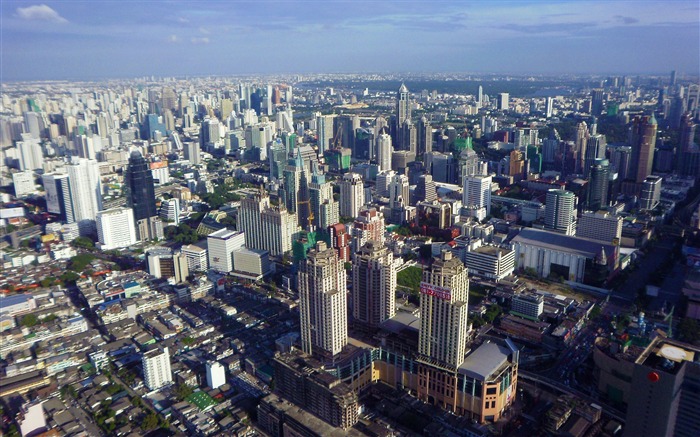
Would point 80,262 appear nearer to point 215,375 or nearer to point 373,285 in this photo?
point 215,375

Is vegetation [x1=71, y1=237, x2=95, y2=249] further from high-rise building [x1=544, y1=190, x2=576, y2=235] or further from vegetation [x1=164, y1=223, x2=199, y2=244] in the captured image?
high-rise building [x1=544, y1=190, x2=576, y2=235]

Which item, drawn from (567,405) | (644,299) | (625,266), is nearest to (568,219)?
(625,266)

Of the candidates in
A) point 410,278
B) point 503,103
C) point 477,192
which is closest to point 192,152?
point 477,192

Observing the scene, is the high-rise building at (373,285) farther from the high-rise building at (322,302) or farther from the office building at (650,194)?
the office building at (650,194)

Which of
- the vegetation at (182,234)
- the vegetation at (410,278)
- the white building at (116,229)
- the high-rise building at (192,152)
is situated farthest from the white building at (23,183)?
the vegetation at (410,278)

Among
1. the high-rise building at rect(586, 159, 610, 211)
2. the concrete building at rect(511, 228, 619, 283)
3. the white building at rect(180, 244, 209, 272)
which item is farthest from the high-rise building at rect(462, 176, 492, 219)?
the white building at rect(180, 244, 209, 272)

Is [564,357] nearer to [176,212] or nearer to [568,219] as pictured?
[568,219]
